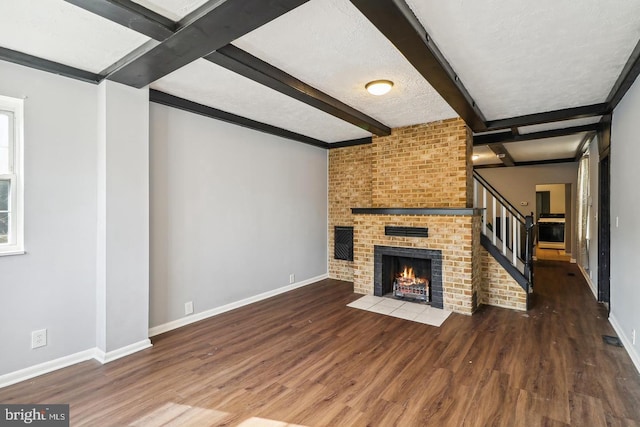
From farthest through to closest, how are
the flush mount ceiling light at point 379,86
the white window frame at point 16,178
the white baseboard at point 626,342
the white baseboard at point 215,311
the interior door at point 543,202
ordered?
the interior door at point 543,202
the white baseboard at point 215,311
the flush mount ceiling light at point 379,86
the white baseboard at point 626,342
the white window frame at point 16,178

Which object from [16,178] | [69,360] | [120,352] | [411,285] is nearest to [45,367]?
[69,360]

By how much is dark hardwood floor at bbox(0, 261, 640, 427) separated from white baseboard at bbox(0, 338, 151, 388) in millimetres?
73

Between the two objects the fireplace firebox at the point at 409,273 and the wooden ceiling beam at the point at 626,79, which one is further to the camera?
the fireplace firebox at the point at 409,273

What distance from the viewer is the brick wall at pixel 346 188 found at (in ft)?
18.2

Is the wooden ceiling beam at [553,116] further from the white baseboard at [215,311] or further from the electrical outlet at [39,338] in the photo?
the electrical outlet at [39,338]

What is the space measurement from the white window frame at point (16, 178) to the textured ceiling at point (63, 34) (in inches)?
18.7

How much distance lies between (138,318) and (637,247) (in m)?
4.53

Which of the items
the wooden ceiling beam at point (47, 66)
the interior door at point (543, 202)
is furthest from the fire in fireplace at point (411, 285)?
the interior door at point (543, 202)

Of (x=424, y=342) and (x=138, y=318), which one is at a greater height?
(x=138, y=318)

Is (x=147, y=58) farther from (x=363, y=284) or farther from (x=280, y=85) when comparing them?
(x=363, y=284)

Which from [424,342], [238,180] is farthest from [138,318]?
[424,342]

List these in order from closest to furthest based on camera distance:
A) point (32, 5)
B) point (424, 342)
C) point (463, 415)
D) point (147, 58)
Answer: point (32, 5), point (463, 415), point (147, 58), point (424, 342)

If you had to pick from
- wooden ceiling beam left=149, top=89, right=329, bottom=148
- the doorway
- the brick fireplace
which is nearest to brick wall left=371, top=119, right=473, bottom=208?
the brick fireplace

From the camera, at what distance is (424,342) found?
312 centimetres
